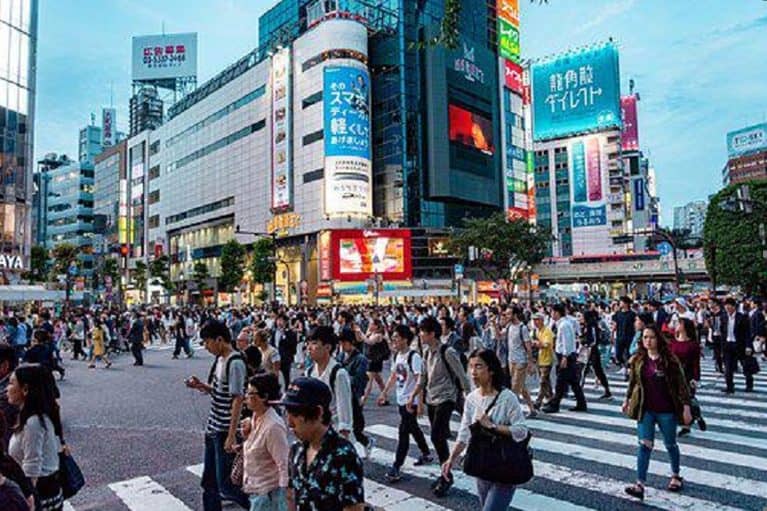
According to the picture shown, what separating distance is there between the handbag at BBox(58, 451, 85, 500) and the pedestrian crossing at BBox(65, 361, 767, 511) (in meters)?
1.90

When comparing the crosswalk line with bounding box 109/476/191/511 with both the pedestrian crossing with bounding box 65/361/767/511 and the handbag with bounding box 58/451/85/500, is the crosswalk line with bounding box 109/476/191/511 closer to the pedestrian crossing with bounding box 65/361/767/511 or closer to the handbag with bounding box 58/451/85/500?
the pedestrian crossing with bounding box 65/361/767/511

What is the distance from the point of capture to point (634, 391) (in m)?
5.71

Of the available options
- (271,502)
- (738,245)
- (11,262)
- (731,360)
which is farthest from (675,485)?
(11,262)

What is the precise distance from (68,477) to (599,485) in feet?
16.5

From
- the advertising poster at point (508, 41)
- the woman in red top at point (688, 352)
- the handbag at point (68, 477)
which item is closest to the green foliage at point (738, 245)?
the woman in red top at point (688, 352)

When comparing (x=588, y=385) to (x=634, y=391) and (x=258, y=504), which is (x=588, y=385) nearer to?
(x=634, y=391)

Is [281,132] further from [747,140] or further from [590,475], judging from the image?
[747,140]

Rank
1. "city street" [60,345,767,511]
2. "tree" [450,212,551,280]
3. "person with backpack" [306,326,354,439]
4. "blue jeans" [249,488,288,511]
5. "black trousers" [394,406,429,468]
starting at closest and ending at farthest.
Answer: "blue jeans" [249,488,288,511] < "person with backpack" [306,326,354,439] < "city street" [60,345,767,511] < "black trousers" [394,406,429,468] < "tree" [450,212,551,280]

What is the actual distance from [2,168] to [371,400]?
44.4m

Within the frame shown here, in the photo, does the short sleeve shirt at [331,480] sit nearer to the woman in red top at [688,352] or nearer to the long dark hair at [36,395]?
the long dark hair at [36,395]

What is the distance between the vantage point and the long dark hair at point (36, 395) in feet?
12.2

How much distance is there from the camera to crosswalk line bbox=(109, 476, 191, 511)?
5.75 m

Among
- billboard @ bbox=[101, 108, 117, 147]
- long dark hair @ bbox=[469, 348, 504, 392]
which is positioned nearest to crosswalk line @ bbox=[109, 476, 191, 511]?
long dark hair @ bbox=[469, 348, 504, 392]

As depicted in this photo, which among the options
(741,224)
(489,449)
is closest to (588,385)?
(489,449)
